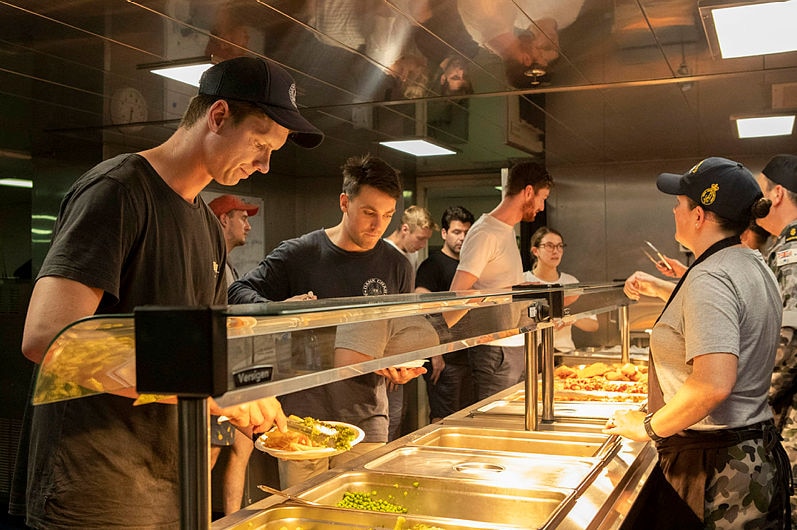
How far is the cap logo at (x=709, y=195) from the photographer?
232 cm

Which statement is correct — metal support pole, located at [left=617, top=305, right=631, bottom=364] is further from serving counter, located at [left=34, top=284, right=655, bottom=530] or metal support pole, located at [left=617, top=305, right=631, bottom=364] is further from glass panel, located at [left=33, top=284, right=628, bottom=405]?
glass panel, located at [left=33, top=284, right=628, bottom=405]

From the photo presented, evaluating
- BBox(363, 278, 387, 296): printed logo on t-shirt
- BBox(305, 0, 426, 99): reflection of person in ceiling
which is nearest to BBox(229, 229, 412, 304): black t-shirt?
BBox(363, 278, 387, 296): printed logo on t-shirt

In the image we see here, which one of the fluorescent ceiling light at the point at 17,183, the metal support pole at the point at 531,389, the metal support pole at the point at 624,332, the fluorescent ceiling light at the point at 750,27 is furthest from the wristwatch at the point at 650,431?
the fluorescent ceiling light at the point at 17,183

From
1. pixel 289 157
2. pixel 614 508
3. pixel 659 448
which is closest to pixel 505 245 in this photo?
pixel 659 448

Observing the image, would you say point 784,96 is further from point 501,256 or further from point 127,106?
point 127,106

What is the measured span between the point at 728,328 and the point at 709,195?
41 cm

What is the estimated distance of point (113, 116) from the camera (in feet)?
19.3

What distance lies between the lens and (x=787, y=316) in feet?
11.1

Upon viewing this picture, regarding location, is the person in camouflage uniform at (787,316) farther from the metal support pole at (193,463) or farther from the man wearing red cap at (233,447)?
the metal support pole at (193,463)

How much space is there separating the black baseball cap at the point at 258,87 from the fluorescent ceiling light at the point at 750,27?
7.33ft

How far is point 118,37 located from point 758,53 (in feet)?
10.6

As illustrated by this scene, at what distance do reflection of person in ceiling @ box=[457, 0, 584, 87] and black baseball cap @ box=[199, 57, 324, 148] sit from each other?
202 cm

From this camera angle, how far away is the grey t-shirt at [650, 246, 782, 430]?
7.13 feet

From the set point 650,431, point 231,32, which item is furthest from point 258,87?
point 231,32
